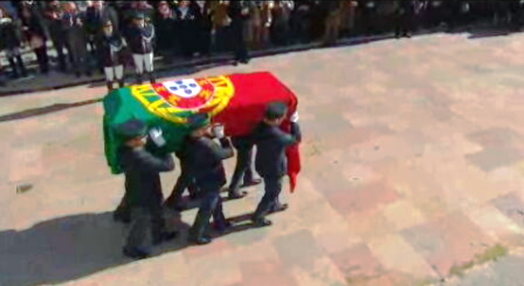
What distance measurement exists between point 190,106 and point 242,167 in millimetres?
1037

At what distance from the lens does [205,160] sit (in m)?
5.55

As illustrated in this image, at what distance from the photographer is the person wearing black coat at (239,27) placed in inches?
401

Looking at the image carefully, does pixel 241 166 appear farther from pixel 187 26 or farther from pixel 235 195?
pixel 187 26

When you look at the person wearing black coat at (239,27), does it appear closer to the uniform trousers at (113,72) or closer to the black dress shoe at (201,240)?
the uniform trousers at (113,72)

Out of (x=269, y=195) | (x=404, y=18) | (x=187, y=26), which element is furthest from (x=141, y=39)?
(x=404, y=18)

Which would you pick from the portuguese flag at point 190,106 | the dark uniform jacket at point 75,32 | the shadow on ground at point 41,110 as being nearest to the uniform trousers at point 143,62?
the shadow on ground at point 41,110

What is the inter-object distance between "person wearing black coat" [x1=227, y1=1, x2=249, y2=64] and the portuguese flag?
156 inches

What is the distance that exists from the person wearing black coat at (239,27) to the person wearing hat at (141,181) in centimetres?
490

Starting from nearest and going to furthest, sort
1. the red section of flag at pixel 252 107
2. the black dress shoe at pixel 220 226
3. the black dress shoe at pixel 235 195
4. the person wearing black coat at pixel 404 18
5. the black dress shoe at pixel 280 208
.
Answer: the red section of flag at pixel 252 107, the black dress shoe at pixel 220 226, the black dress shoe at pixel 280 208, the black dress shoe at pixel 235 195, the person wearing black coat at pixel 404 18

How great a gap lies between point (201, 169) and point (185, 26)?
5.31 meters

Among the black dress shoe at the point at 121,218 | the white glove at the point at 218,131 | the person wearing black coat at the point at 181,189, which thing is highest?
the white glove at the point at 218,131

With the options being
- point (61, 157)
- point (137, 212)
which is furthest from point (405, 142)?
point (61, 157)

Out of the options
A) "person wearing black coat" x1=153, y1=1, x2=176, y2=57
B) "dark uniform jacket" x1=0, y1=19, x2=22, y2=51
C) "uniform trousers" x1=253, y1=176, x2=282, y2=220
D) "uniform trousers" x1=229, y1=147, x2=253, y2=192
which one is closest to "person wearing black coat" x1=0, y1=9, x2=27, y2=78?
"dark uniform jacket" x1=0, y1=19, x2=22, y2=51

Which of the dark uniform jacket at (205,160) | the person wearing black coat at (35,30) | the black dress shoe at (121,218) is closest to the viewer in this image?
the dark uniform jacket at (205,160)
